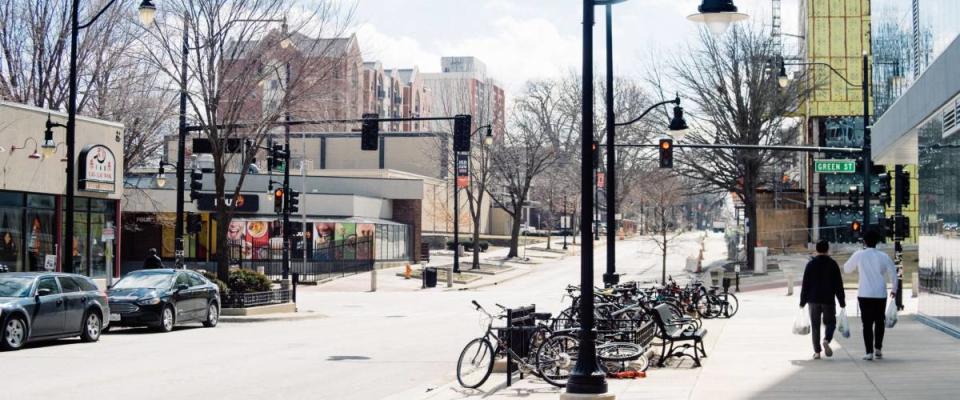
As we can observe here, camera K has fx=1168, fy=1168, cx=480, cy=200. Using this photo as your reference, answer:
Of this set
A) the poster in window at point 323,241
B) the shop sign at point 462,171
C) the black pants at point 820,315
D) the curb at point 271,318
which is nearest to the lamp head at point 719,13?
the black pants at point 820,315

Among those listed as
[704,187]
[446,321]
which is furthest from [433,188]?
[446,321]

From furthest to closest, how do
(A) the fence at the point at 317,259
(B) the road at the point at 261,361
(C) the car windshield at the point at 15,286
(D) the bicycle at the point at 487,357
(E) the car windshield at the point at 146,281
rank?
1. (A) the fence at the point at 317,259
2. (E) the car windshield at the point at 146,281
3. (C) the car windshield at the point at 15,286
4. (B) the road at the point at 261,361
5. (D) the bicycle at the point at 487,357

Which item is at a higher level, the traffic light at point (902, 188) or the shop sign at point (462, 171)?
the shop sign at point (462, 171)

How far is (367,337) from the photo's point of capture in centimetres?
2506

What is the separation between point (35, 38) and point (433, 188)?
47924 millimetres

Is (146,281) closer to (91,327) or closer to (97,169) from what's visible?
(91,327)

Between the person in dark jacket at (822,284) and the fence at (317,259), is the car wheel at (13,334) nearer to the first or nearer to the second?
the person in dark jacket at (822,284)

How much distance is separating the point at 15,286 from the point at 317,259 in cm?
4146

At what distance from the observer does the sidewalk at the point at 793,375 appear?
1323cm

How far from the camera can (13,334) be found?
20219mm

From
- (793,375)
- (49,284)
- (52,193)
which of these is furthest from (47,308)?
(52,193)

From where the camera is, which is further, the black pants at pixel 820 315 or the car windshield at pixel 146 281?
the car windshield at pixel 146 281

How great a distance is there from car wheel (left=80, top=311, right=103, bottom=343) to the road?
0.24 m

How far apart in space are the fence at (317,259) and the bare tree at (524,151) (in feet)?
48.1
